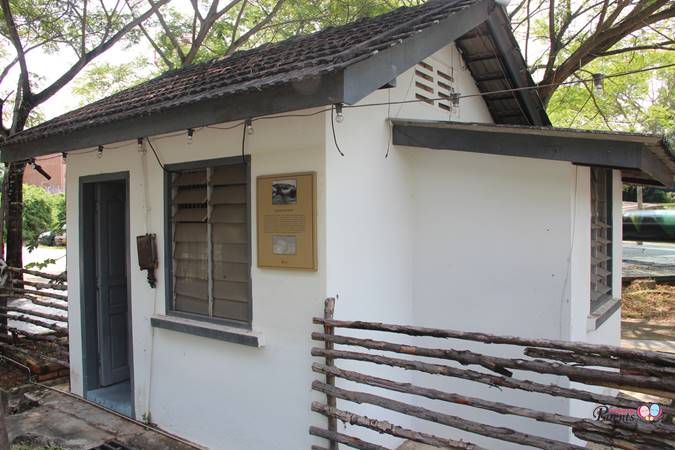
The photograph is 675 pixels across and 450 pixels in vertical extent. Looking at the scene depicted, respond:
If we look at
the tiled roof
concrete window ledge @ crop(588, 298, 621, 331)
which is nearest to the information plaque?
the tiled roof

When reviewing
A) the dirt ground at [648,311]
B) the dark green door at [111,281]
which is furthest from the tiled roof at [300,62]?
the dirt ground at [648,311]

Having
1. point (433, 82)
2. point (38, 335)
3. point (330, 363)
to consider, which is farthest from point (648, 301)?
point (38, 335)

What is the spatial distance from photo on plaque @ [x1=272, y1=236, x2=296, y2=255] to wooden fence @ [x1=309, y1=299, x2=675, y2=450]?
0.54 meters

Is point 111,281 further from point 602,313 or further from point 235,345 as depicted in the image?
point 602,313

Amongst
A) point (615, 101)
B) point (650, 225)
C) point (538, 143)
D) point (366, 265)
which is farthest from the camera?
point (650, 225)

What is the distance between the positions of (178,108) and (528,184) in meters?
3.02

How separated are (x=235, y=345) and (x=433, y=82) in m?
3.45

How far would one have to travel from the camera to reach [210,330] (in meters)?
4.43

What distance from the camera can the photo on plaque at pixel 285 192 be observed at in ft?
12.9

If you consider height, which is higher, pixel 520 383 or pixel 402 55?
pixel 402 55

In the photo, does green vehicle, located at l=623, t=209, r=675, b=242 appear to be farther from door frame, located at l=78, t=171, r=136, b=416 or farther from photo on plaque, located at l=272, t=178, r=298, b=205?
door frame, located at l=78, t=171, r=136, b=416

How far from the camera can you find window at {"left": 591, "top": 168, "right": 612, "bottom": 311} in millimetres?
5352

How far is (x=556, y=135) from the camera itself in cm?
380

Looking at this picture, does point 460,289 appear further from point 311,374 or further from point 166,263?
point 166,263
